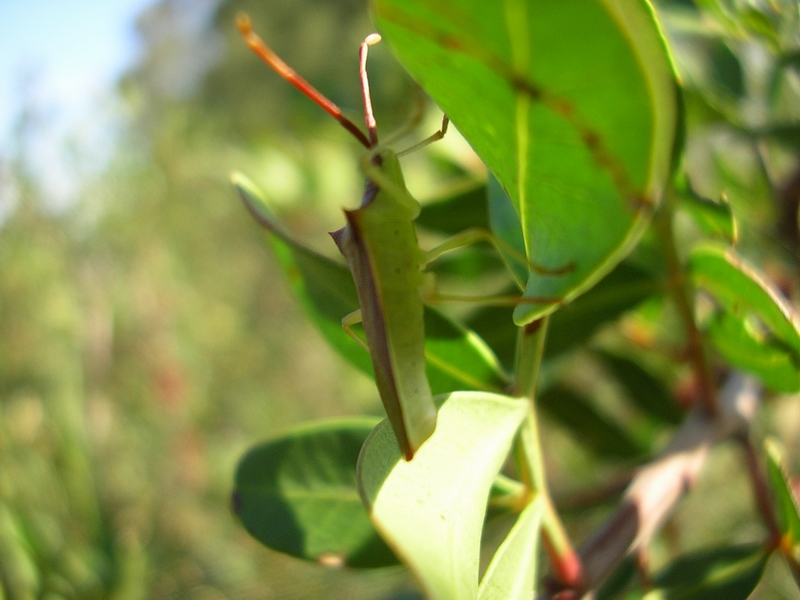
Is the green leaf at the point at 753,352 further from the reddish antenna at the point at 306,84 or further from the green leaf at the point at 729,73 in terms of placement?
the green leaf at the point at 729,73

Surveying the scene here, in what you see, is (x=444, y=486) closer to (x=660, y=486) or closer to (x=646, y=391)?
(x=660, y=486)

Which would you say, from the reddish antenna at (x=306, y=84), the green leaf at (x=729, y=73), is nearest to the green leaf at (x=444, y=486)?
the reddish antenna at (x=306, y=84)

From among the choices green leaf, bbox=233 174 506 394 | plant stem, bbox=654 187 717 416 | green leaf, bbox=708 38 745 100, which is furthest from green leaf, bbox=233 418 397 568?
green leaf, bbox=708 38 745 100

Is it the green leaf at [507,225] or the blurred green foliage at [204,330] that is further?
the blurred green foliage at [204,330]

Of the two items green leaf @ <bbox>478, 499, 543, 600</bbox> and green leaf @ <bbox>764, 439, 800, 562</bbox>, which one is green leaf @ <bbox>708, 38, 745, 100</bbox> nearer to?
green leaf @ <bbox>764, 439, 800, 562</bbox>

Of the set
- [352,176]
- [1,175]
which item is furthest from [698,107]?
[1,175]

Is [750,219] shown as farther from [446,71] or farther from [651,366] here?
[446,71]

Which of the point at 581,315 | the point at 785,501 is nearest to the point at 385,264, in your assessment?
the point at 581,315
